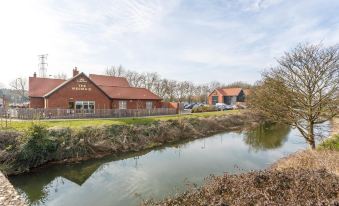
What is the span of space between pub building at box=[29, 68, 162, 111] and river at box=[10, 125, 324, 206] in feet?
37.9

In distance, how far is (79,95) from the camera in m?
27.0

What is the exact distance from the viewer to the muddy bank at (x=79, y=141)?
45.4ft

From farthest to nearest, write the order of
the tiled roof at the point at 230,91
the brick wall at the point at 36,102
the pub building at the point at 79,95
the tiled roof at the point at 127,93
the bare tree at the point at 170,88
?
the bare tree at the point at 170,88 → the tiled roof at the point at 230,91 → the tiled roof at the point at 127,93 → the brick wall at the point at 36,102 → the pub building at the point at 79,95

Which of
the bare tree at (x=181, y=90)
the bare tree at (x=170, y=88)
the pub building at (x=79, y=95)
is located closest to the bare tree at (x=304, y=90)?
the pub building at (x=79, y=95)

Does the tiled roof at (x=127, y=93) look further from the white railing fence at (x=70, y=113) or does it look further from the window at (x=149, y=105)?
the white railing fence at (x=70, y=113)

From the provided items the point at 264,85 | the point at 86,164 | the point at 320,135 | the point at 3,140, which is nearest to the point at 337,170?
the point at 320,135

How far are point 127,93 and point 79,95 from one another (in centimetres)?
701

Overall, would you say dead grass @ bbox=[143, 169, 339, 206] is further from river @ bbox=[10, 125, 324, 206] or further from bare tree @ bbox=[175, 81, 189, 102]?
bare tree @ bbox=[175, 81, 189, 102]

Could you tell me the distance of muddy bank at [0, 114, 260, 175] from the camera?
13.8 metres

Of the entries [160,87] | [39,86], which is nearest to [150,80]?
[160,87]

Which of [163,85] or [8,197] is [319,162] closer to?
[8,197]

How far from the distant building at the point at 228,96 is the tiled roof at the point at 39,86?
4539cm

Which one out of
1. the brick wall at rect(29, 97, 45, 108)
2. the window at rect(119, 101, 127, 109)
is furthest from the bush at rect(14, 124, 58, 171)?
the window at rect(119, 101, 127, 109)

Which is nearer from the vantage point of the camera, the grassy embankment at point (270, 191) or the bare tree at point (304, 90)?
the grassy embankment at point (270, 191)
